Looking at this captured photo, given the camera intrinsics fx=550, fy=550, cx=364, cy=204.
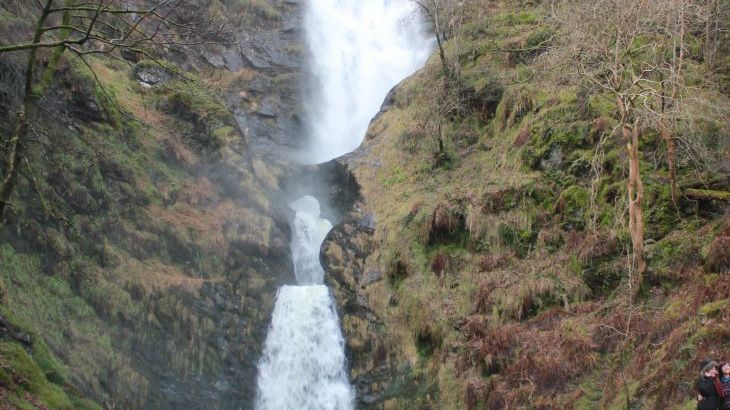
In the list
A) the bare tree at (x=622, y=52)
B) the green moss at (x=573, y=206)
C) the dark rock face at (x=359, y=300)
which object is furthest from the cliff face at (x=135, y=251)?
the green moss at (x=573, y=206)

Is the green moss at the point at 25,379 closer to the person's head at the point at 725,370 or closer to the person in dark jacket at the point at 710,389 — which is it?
the person in dark jacket at the point at 710,389

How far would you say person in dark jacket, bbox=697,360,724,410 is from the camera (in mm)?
6762

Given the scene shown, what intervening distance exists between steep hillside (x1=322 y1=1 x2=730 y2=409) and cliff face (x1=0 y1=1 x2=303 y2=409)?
345 cm

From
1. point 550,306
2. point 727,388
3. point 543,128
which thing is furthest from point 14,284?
point 543,128

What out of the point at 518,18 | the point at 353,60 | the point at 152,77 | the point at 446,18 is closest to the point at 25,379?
the point at 152,77

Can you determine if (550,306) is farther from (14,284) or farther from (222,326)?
(14,284)

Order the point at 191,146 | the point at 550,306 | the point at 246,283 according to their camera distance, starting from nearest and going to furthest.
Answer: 1. the point at 550,306
2. the point at 246,283
3. the point at 191,146

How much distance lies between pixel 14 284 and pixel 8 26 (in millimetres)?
7713

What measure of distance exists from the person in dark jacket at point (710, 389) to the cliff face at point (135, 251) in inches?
301

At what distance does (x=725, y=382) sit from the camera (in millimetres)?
6859

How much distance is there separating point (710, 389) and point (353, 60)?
31691mm

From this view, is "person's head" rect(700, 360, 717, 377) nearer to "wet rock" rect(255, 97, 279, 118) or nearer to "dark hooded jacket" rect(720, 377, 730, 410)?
"dark hooded jacket" rect(720, 377, 730, 410)

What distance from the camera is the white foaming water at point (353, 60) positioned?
3209cm

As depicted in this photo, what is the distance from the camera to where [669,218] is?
11938 mm
